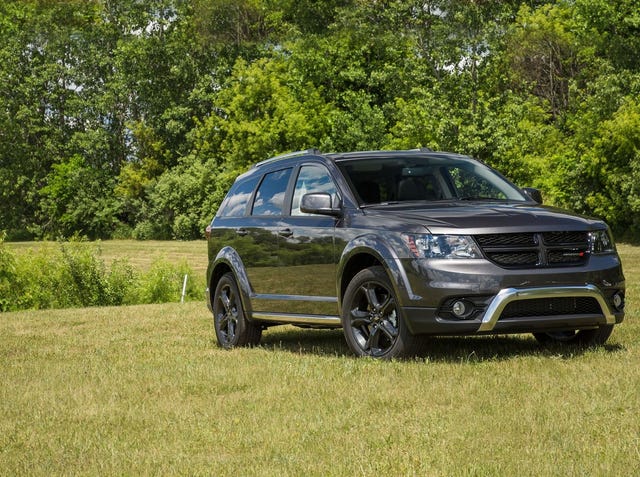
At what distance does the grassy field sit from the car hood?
3.51 ft

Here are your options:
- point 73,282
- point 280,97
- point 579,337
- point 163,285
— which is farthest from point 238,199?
point 280,97

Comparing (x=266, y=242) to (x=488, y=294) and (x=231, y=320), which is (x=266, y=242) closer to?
(x=231, y=320)

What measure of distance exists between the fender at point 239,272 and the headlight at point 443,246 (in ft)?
9.29

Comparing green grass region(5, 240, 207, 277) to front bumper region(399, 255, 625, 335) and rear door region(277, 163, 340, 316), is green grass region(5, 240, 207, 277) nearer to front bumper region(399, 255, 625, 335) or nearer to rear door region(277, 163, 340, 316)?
rear door region(277, 163, 340, 316)

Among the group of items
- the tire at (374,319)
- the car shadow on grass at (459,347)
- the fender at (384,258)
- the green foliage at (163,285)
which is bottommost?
the green foliage at (163,285)

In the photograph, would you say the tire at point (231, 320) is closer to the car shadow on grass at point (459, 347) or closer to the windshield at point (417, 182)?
the car shadow on grass at point (459, 347)

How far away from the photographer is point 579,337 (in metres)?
10.3

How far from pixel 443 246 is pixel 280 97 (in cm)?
5345

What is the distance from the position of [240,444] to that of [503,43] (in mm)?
45606

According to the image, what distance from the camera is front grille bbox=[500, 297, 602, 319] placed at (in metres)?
8.94

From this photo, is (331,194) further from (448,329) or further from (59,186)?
(59,186)

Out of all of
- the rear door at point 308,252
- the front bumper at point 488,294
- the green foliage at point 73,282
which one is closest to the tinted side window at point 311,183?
the rear door at point 308,252

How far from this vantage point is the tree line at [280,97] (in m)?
48.4

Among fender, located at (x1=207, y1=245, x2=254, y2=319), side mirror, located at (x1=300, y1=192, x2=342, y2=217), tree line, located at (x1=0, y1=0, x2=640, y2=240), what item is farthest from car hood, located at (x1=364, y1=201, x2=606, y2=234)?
tree line, located at (x1=0, y1=0, x2=640, y2=240)
